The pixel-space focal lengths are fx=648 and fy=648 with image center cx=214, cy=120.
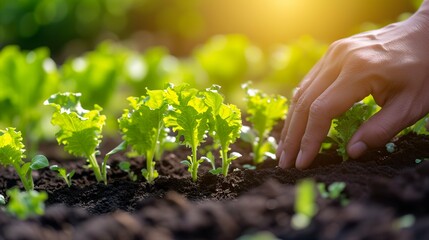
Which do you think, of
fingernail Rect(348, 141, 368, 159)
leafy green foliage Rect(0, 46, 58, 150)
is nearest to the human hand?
fingernail Rect(348, 141, 368, 159)

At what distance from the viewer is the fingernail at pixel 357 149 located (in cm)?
250

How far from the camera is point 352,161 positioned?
8.37 ft

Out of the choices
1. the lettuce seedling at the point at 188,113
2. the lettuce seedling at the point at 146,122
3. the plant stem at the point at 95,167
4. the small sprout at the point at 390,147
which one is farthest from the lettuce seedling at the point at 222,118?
the small sprout at the point at 390,147

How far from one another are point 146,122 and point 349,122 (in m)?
0.82

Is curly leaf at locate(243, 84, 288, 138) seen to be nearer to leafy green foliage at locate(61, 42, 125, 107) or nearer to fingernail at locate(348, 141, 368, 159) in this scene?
fingernail at locate(348, 141, 368, 159)

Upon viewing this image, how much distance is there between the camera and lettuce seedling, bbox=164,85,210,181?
7.86 ft

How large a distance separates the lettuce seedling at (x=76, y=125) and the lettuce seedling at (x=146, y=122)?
0.11 meters

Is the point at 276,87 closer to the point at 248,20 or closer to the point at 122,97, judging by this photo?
the point at 122,97

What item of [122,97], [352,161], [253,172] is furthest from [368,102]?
[122,97]

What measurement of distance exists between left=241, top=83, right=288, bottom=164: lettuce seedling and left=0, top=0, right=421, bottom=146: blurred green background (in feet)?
5.20

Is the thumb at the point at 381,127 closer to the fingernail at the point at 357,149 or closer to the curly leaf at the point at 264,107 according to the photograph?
the fingernail at the point at 357,149

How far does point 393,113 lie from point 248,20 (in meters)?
7.42

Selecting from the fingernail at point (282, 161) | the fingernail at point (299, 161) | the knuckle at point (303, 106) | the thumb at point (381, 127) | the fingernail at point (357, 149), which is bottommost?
the fingernail at point (282, 161)

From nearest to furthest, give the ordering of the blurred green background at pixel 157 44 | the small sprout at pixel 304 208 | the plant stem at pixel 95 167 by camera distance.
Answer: the small sprout at pixel 304 208, the plant stem at pixel 95 167, the blurred green background at pixel 157 44
